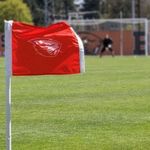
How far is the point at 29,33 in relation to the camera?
9.15 metres

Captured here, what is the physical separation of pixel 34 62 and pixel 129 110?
703 cm

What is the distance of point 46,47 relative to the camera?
29.9 feet

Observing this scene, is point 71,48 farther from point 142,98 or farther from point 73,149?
point 142,98

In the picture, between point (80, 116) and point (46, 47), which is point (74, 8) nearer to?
point (80, 116)

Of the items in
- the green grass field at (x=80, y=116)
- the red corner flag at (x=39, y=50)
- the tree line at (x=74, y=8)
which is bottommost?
the green grass field at (x=80, y=116)

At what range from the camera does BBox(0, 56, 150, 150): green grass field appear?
11531 millimetres

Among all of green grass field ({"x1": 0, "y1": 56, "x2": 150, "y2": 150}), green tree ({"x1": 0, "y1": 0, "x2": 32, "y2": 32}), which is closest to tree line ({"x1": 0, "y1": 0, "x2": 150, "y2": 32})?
green tree ({"x1": 0, "y1": 0, "x2": 32, "y2": 32})

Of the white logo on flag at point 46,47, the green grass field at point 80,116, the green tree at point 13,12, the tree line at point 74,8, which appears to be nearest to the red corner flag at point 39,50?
the white logo on flag at point 46,47

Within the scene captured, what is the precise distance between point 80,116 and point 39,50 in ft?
19.3

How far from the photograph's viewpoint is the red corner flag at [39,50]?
9.09 meters

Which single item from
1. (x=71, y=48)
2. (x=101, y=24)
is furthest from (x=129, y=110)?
(x=101, y=24)

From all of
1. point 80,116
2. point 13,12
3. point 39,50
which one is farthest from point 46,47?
point 13,12

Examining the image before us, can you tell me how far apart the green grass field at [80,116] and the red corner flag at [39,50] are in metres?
2.18

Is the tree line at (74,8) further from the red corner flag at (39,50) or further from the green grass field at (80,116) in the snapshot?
the red corner flag at (39,50)
